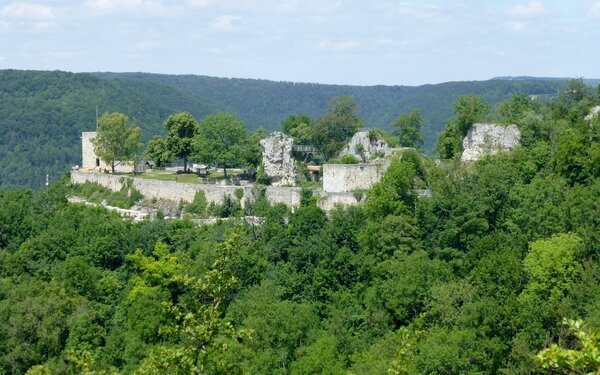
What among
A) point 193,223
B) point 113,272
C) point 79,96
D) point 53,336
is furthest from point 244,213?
point 79,96

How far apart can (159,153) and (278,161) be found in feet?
Answer: 28.0

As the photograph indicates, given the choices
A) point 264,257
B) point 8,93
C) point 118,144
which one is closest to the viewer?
point 264,257

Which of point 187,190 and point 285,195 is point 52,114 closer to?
point 187,190

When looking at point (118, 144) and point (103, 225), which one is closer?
point (103, 225)

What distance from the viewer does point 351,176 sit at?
135ft

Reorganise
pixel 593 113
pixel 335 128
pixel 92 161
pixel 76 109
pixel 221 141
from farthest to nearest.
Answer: pixel 76 109 < pixel 92 161 < pixel 335 128 < pixel 221 141 < pixel 593 113

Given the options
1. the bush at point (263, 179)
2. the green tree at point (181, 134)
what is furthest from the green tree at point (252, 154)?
the green tree at point (181, 134)

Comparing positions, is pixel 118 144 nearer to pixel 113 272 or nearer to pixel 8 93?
pixel 113 272

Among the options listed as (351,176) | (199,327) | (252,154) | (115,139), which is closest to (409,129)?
(252,154)

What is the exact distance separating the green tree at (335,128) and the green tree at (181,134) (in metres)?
6.23

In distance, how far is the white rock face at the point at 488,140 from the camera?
41.2 meters

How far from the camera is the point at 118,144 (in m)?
50.2

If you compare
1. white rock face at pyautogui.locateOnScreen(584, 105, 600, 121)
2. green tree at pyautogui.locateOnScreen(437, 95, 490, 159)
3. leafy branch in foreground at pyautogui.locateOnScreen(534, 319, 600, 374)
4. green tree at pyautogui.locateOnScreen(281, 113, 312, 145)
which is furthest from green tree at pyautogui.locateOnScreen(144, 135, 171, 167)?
leafy branch in foreground at pyautogui.locateOnScreen(534, 319, 600, 374)

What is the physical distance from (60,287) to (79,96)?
9773cm
